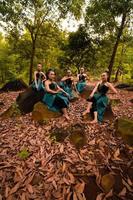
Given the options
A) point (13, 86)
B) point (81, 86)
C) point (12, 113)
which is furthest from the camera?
point (13, 86)

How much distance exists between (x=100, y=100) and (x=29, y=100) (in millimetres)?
3068

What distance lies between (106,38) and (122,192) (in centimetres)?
2111

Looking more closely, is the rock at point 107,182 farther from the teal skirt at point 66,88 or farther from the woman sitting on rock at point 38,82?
the teal skirt at point 66,88

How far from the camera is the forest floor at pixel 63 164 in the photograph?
4.70m

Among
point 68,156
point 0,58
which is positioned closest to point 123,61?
point 0,58

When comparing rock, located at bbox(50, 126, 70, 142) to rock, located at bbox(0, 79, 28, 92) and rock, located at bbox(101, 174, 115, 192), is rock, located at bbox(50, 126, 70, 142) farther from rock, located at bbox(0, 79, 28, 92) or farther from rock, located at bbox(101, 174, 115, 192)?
rock, located at bbox(0, 79, 28, 92)

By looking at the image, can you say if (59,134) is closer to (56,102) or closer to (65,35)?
(56,102)

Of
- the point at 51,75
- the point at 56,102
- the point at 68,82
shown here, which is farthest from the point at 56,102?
the point at 68,82

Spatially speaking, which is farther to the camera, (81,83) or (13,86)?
(13,86)

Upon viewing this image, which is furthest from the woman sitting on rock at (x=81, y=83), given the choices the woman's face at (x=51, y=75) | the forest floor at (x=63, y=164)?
the forest floor at (x=63, y=164)

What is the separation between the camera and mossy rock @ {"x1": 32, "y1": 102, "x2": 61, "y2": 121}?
25.2ft

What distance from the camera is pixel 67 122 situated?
750cm

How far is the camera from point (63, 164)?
216 inches

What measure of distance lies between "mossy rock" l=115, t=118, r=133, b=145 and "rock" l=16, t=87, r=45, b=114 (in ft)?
12.1
